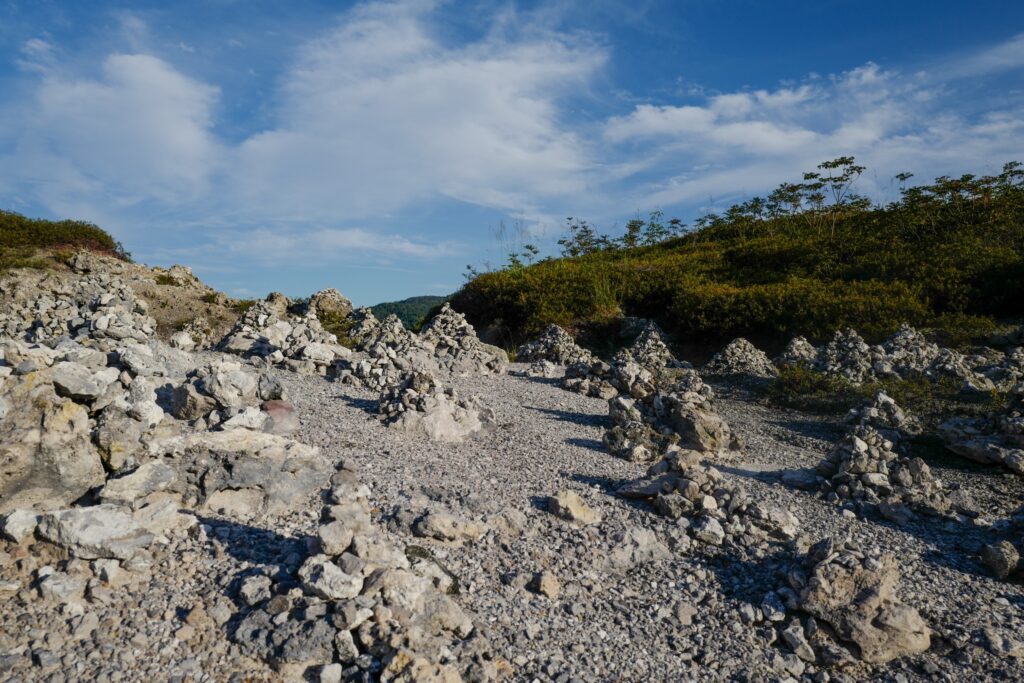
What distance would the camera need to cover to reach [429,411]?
10062 millimetres

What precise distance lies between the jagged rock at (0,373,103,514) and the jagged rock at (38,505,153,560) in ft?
3.55

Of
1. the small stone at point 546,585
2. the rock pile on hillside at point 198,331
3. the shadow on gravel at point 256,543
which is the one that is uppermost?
the rock pile on hillside at point 198,331

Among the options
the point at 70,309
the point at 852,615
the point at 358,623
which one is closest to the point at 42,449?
the point at 358,623

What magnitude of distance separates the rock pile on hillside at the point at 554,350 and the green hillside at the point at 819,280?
2.55 meters

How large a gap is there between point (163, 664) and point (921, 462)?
9.31 meters

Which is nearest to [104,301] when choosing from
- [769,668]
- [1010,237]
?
[769,668]

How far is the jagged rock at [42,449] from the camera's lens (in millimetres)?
6488

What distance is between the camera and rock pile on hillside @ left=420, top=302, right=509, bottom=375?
1591 cm

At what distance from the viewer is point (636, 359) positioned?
1855cm

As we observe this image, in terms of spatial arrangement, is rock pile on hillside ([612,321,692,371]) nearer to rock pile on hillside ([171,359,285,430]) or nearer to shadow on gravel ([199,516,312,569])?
rock pile on hillside ([171,359,285,430])

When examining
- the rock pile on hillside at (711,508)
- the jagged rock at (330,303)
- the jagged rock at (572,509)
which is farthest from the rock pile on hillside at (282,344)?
the jagged rock at (330,303)

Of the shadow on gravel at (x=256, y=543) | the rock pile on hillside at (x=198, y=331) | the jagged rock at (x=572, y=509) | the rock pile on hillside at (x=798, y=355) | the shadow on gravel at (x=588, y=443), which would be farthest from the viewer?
the rock pile on hillside at (x=198, y=331)

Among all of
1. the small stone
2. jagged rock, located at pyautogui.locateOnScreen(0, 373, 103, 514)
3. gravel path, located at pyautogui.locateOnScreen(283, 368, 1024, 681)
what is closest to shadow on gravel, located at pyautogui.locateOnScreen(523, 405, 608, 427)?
gravel path, located at pyautogui.locateOnScreen(283, 368, 1024, 681)

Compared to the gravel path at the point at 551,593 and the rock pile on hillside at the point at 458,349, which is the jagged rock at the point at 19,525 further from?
the rock pile on hillside at the point at 458,349
